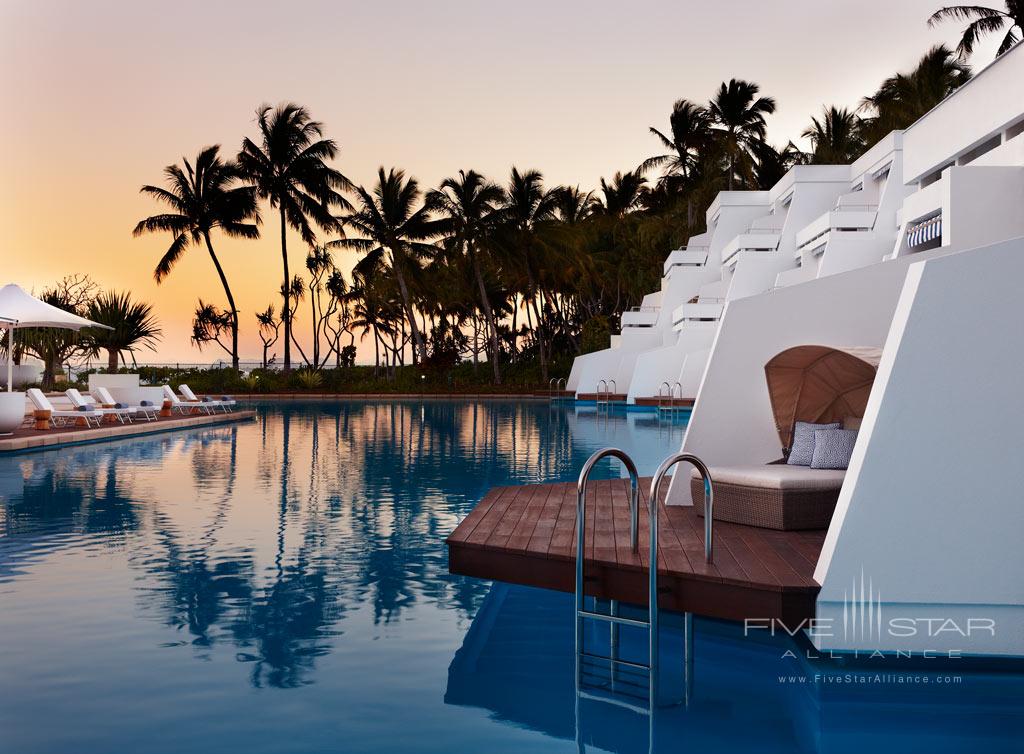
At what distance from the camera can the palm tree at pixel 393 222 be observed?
40938 millimetres

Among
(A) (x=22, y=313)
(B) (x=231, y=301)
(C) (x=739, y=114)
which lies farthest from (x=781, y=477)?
(C) (x=739, y=114)

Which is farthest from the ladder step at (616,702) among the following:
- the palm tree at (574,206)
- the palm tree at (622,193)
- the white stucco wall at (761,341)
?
the palm tree at (622,193)

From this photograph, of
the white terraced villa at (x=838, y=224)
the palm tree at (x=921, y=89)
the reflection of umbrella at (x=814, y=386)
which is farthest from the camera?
the palm tree at (x=921, y=89)

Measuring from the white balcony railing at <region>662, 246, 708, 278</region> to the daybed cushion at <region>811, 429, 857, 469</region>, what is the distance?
33637 millimetres

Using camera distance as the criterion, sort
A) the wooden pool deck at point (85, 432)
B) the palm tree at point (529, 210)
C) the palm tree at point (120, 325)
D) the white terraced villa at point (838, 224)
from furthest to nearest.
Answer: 1. the palm tree at point (529, 210)
2. the palm tree at point (120, 325)
3. the white terraced villa at point (838, 224)
4. the wooden pool deck at point (85, 432)

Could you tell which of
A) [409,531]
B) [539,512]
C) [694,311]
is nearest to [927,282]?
[539,512]

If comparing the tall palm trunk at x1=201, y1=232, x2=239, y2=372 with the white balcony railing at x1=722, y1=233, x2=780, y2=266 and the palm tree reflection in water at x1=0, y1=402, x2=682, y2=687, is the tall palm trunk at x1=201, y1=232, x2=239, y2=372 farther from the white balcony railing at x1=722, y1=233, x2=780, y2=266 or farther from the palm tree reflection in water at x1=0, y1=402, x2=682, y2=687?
the white balcony railing at x1=722, y1=233, x2=780, y2=266

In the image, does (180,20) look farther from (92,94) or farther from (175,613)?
(175,613)

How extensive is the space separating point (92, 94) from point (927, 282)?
28943 mm

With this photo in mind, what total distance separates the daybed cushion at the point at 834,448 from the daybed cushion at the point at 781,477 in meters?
0.15

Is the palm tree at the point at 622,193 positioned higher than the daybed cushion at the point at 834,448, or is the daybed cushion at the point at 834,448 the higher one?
the palm tree at the point at 622,193

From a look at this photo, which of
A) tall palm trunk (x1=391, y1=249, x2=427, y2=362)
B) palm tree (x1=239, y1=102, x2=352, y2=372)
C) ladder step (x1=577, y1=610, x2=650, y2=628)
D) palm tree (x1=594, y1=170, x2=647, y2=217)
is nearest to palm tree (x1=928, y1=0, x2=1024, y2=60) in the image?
palm tree (x1=594, y1=170, x2=647, y2=217)

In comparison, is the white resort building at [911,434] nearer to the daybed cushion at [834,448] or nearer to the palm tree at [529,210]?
the daybed cushion at [834,448]

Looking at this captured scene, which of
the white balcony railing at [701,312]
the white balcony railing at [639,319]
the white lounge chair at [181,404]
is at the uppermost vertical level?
the white balcony railing at [639,319]
